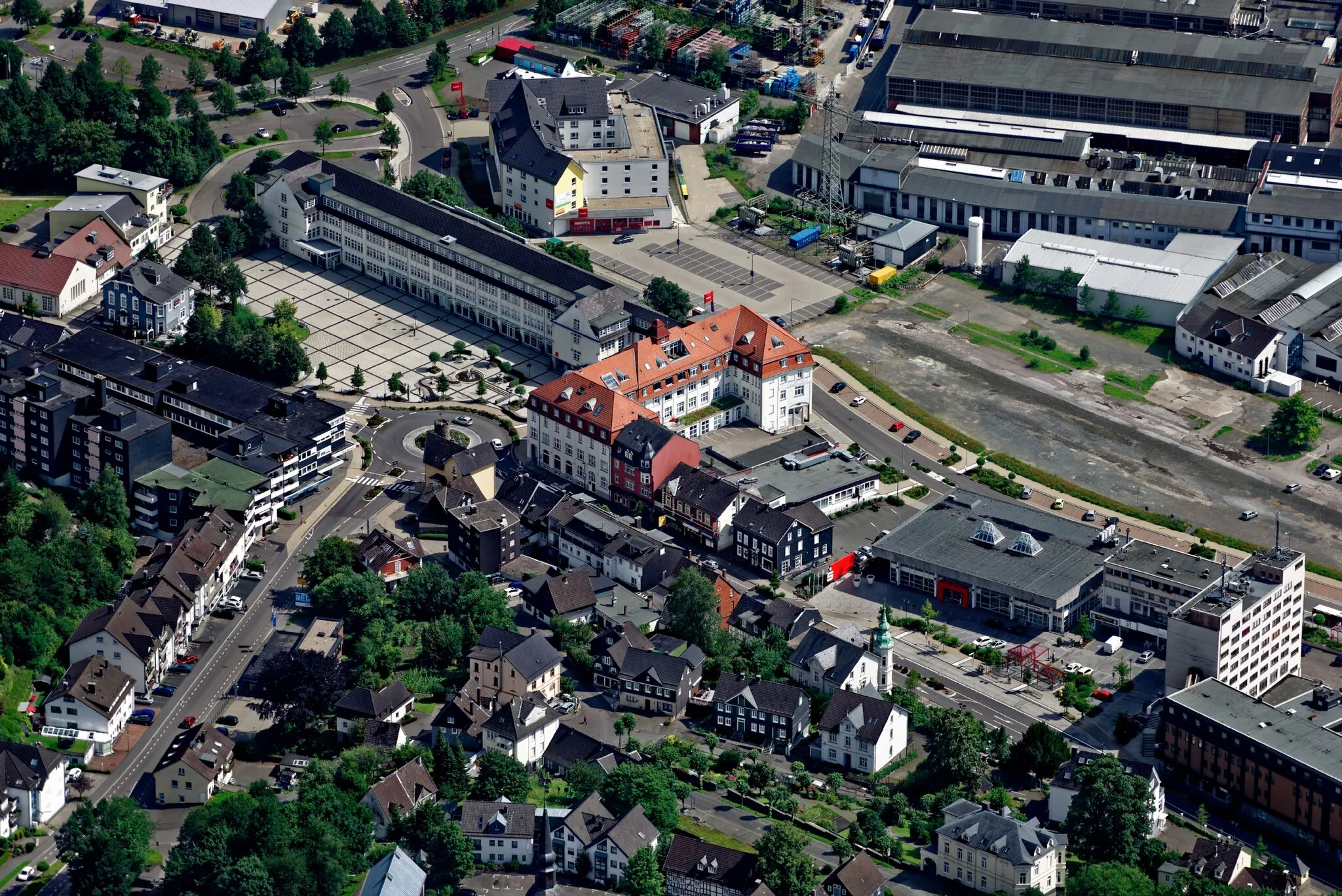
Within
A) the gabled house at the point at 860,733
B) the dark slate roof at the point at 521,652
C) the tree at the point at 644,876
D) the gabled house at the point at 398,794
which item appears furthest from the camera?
the dark slate roof at the point at 521,652

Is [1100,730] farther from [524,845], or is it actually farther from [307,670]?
[307,670]

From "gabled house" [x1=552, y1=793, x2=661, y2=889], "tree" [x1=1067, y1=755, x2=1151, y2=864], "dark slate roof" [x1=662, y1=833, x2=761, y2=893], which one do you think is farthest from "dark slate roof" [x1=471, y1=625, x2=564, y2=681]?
"tree" [x1=1067, y1=755, x2=1151, y2=864]

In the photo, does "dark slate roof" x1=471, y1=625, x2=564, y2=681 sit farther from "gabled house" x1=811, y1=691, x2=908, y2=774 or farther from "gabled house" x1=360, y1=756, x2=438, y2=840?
"gabled house" x1=811, y1=691, x2=908, y2=774

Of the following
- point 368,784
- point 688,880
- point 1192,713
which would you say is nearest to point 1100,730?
point 1192,713

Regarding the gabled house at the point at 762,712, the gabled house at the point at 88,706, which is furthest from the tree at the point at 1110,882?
the gabled house at the point at 88,706

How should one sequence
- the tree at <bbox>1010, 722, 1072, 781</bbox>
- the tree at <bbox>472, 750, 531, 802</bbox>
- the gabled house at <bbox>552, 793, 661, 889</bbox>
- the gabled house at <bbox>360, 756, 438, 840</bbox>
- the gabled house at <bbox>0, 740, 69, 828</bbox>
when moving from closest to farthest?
the gabled house at <bbox>552, 793, 661, 889</bbox> → the gabled house at <bbox>360, 756, 438, 840</bbox> → the gabled house at <bbox>0, 740, 69, 828</bbox> → the tree at <bbox>472, 750, 531, 802</bbox> → the tree at <bbox>1010, 722, 1072, 781</bbox>

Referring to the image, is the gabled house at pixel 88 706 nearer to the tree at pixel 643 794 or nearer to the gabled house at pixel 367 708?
the gabled house at pixel 367 708
